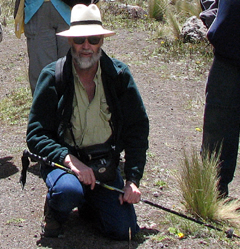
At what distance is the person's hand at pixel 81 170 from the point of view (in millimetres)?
3316

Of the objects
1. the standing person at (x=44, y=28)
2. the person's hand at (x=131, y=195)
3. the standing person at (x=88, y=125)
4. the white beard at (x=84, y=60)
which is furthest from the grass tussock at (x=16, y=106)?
the person's hand at (x=131, y=195)

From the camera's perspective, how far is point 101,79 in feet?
11.7

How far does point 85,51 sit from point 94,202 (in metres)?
1.04

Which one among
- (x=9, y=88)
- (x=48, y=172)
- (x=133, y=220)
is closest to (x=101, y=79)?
(x=48, y=172)

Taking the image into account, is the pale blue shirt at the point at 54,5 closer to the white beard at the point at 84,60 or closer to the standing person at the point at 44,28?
the standing person at the point at 44,28

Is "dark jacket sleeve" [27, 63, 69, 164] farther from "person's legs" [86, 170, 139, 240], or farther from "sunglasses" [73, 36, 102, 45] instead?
"person's legs" [86, 170, 139, 240]

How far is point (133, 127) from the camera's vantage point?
11.9 feet

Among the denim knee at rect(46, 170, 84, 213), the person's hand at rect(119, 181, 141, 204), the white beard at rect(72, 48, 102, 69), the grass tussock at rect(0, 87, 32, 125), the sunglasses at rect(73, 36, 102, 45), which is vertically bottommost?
the grass tussock at rect(0, 87, 32, 125)

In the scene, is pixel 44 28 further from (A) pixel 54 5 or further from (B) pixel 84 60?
(B) pixel 84 60

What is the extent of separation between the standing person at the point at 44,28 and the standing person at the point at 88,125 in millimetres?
1473

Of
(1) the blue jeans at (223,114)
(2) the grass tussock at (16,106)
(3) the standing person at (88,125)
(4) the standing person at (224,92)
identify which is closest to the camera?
(3) the standing person at (88,125)

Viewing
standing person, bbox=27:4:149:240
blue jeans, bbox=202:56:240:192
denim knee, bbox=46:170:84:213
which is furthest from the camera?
blue jeans, bbox=202:56:240:192

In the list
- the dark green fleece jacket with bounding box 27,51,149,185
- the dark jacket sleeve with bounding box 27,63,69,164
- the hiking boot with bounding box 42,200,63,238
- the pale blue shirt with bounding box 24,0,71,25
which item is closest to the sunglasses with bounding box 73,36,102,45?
the dark green fleece jacket with bounding box 27,51,149,185

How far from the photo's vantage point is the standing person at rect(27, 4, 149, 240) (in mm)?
3393
